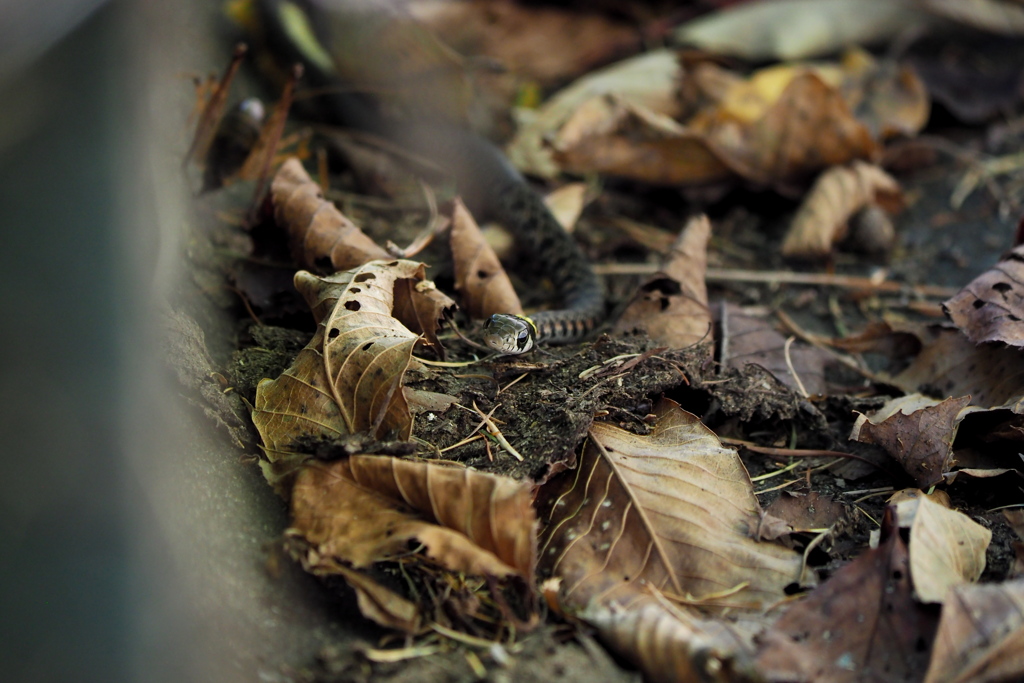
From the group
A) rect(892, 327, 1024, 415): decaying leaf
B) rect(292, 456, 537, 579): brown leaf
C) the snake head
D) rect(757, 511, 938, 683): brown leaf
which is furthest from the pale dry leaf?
rect(757, 511, 938, 683): brown leaf

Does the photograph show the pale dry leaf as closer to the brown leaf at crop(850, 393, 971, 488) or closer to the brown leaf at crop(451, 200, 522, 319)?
the brown leaf at crop(451, 200, 522, 319)

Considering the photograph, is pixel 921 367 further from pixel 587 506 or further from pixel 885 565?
pixel 587 506

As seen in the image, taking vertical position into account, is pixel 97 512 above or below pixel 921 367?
above

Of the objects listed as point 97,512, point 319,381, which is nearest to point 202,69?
point 319,381

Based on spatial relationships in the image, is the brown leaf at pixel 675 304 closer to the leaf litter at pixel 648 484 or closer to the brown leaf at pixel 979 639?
the leaf litter at pixel 648 484

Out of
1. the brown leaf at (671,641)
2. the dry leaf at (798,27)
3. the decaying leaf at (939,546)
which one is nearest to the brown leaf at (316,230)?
the brown leaf at (671,641)

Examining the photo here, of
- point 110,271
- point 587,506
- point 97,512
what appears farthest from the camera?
point 587,506
